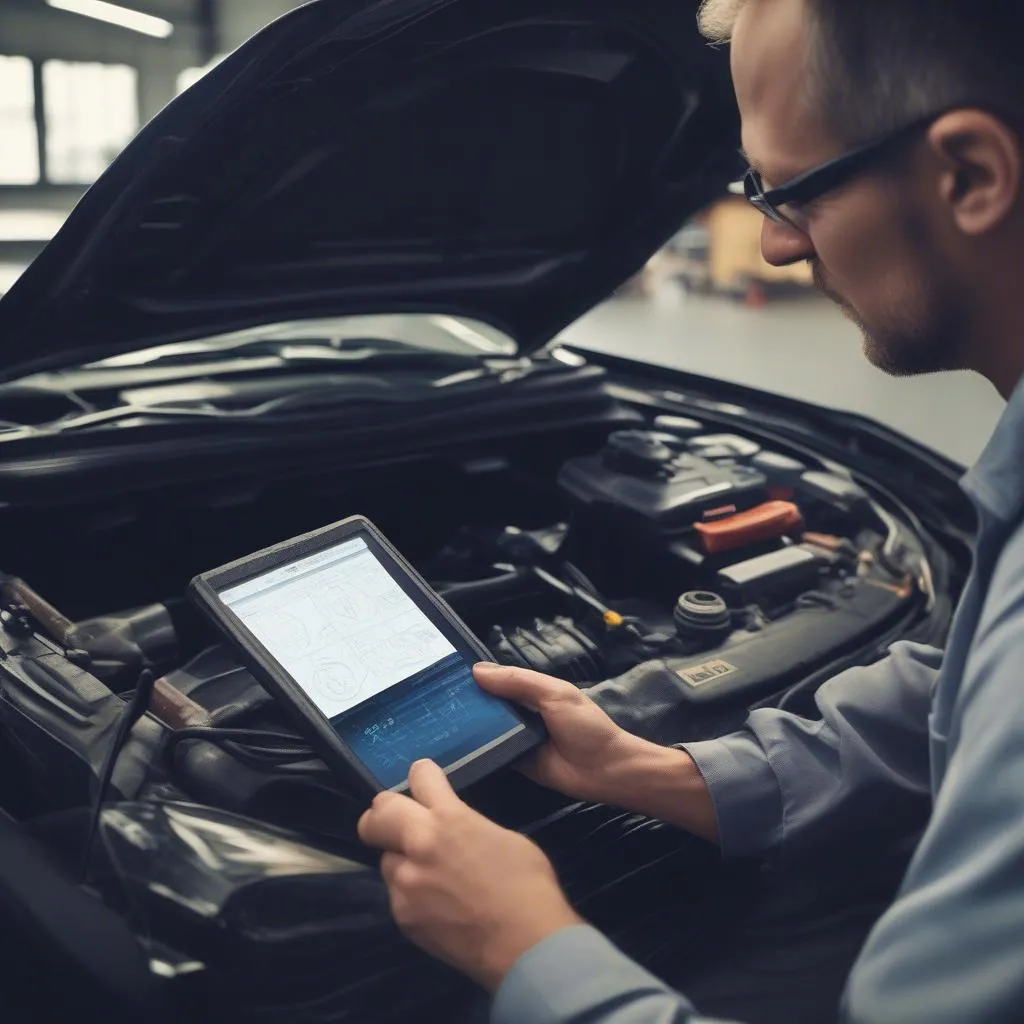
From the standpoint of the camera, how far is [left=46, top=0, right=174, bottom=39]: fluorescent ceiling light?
26.8ft

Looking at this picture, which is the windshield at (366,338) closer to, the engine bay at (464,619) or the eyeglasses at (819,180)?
the engine bay at (464,619)

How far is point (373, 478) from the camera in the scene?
140 centimetres

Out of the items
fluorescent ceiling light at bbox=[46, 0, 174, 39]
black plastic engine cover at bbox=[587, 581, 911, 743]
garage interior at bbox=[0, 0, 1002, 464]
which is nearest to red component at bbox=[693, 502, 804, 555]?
black plastic engine cover at bbox=[587, 581, 911, 743]

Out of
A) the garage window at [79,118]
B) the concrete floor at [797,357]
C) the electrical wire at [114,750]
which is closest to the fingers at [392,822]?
the electrical wire at [114,750]

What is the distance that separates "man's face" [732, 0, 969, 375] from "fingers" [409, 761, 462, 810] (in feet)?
1.57

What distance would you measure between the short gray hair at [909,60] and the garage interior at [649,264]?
10.4ft

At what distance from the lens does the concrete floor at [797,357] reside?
4074mm

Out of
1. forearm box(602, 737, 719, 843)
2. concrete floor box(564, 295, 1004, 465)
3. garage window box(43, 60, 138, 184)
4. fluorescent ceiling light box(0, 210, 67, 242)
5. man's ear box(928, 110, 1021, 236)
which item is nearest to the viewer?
man's ear box(928, 110, 1021, 236)

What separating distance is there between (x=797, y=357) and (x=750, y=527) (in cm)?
414

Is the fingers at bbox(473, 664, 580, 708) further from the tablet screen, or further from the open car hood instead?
the open car hood

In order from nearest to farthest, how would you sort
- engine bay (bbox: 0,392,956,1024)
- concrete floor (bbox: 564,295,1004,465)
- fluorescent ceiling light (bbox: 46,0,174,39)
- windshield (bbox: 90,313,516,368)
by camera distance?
engine bay (bbox: 0,392,956,1024) → windshield (bbox: 90,313,516,368) → concrete floor (bbox: 564,295,1004,465) → fluorescent ceiling light (bbox: 46,0,174,39)

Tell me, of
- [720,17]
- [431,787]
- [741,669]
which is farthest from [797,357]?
[431,787]

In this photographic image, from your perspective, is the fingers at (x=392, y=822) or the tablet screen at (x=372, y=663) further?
the tablet screen at (x=372, y=663)

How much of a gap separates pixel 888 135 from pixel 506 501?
3.02ft
